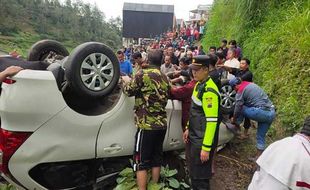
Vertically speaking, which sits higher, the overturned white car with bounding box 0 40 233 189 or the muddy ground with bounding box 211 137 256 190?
the overturned white car with bounding box 0 40 233 189

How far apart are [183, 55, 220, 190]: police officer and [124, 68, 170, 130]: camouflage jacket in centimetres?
34

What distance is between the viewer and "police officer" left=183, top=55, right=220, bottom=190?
3.30 m

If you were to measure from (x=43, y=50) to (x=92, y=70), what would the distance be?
5.16 ft

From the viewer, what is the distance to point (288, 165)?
1.94 meters

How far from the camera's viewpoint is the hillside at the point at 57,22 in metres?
85.2

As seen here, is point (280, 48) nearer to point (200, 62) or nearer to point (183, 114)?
point (183, 114)

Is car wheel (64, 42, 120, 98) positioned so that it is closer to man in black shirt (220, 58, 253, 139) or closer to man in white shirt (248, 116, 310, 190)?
man in white shirt (248, 116, 310, 190)

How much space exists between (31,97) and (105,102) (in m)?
0.89

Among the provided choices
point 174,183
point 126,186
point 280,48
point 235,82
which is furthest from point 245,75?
point 126,186

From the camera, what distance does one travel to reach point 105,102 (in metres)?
3.76

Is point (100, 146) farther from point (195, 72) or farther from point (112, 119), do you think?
point (195, 72)

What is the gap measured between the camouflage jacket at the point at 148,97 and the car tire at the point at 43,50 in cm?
160

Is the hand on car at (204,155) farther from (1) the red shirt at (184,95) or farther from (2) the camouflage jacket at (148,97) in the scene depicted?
(1) the red shirt at (184,95)

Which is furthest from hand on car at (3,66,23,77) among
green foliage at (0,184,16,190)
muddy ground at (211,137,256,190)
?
muddy ground at (211,137,256,190)
